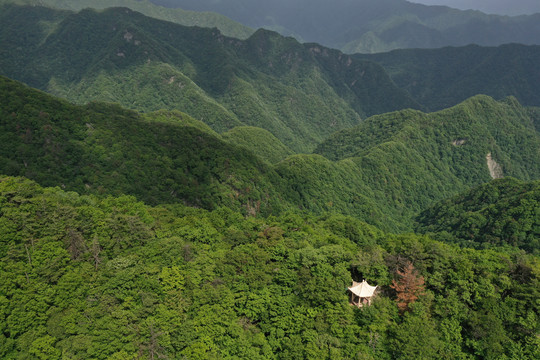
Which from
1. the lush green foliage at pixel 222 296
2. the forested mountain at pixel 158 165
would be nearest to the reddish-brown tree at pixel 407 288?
the lush green foliage at pixel 222 296

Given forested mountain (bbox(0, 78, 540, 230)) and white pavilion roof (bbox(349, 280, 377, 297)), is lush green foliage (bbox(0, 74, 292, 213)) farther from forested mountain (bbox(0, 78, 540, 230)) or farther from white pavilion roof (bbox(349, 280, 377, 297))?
white pavilion roof (bbox(349, 280, 377, 297))

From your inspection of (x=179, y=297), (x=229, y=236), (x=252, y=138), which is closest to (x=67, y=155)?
(x=229, y=236)

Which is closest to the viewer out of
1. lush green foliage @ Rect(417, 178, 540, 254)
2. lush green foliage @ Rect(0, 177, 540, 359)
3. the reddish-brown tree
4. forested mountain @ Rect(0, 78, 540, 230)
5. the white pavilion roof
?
lush green foliage @ Rect(0, 177, 540, 359)

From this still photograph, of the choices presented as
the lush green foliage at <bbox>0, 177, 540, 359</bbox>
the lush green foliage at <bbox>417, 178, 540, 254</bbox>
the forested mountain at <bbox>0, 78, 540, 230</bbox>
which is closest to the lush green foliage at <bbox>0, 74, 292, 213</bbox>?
the forested mountain at <bbox>0, 78, 540, 230</bbox>

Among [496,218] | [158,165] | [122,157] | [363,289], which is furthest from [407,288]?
[496,218]

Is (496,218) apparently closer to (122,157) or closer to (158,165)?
(158,165)

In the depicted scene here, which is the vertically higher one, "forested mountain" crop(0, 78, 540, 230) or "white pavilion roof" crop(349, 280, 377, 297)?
"white pavilion roof" crop(349, 280, 377, 297)
